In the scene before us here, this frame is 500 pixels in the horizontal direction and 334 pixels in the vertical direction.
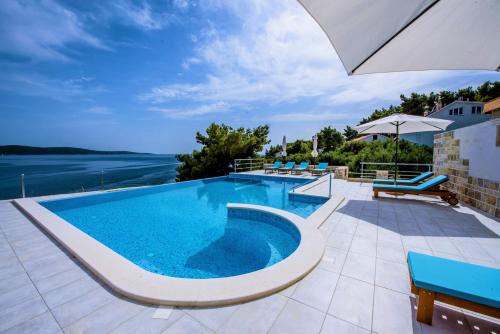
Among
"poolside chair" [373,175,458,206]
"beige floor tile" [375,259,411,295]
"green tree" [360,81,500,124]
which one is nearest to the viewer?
"beige floor tile" [375,259,411,295]

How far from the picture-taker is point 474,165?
16.8 feet

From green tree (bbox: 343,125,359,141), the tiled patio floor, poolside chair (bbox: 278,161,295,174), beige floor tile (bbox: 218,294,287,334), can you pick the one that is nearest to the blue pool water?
the tiled patio floor

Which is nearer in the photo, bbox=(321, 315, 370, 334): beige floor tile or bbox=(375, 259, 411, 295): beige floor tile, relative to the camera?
bbox=(321, 315, 370, 334): beige floor tile

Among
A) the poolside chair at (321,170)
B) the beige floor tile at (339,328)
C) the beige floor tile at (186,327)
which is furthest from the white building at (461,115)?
the beige floor tile at (186,327)

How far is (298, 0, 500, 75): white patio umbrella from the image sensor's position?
145cm

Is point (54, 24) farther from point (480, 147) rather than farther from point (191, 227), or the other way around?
point (480, 147)

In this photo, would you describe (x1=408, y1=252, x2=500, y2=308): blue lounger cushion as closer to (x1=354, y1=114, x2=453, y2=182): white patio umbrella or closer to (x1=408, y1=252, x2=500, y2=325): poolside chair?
(x1=408, y1=252, x2=500, y2=325): poolside chair

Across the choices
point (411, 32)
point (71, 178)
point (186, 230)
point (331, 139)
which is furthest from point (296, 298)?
point (71, 178)

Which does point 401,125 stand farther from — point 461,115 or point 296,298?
point 461,115

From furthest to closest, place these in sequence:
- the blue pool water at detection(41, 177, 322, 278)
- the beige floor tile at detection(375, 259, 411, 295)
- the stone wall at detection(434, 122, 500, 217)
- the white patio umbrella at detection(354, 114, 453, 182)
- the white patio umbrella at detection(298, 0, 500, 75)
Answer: the white patio umbrella at detection(354, 114, 453, 182)
the stone wall at detection(434, 122, 500, 217)
the blue pool water at detection(41, 177, 322, 278)
the beige floor tile at detection(375, 259, 411, 295)
the white patio umbrella at detection(298, 0, 500, 75)

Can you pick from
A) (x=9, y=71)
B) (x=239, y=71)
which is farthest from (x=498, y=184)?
(x=9, y=71)

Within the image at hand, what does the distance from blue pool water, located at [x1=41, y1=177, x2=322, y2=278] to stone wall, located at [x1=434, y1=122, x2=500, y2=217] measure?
3.87 metres

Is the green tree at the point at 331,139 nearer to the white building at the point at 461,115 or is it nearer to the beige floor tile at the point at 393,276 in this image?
the white building at the point at 461,115

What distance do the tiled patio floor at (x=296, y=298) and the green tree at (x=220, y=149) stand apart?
43.1 feet
